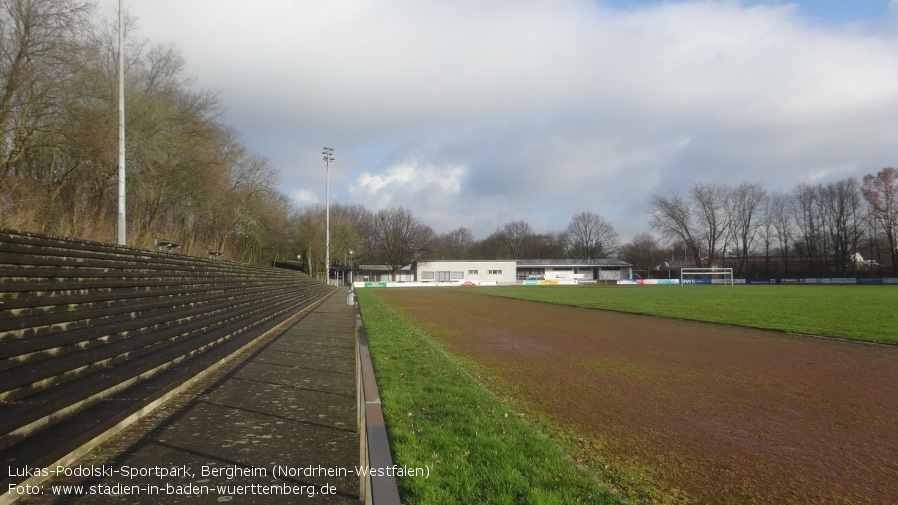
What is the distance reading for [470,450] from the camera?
4.74 metres

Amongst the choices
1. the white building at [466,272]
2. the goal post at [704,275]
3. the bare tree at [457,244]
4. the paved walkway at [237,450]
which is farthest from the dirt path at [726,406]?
the bare tree at [457,244]

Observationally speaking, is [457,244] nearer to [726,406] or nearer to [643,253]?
[643,253]

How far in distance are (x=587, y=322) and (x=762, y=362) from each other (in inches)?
380

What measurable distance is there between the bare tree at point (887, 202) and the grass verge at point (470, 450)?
83.4 m

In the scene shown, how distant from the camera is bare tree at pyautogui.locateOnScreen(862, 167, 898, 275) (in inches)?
2621

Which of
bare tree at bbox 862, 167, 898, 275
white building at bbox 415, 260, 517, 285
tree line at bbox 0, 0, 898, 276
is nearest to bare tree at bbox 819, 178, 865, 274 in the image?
bare tree at bbox 862, 167, 898, 275

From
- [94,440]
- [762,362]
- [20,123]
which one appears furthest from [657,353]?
[20,123]

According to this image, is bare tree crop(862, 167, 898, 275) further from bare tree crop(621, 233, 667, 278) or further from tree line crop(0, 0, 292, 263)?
tree line crop(0, 0, 292, 263)

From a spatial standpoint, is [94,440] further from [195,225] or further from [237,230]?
[237,230]

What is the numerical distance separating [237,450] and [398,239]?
8010cm

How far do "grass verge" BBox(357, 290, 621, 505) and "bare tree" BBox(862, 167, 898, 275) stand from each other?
274 feet

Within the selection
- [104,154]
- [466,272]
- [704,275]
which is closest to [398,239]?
[466,272]

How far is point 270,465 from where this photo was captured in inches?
165

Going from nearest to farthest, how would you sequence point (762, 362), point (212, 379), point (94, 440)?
point (94, 440) → point (212, 379) → point (762, 362)
